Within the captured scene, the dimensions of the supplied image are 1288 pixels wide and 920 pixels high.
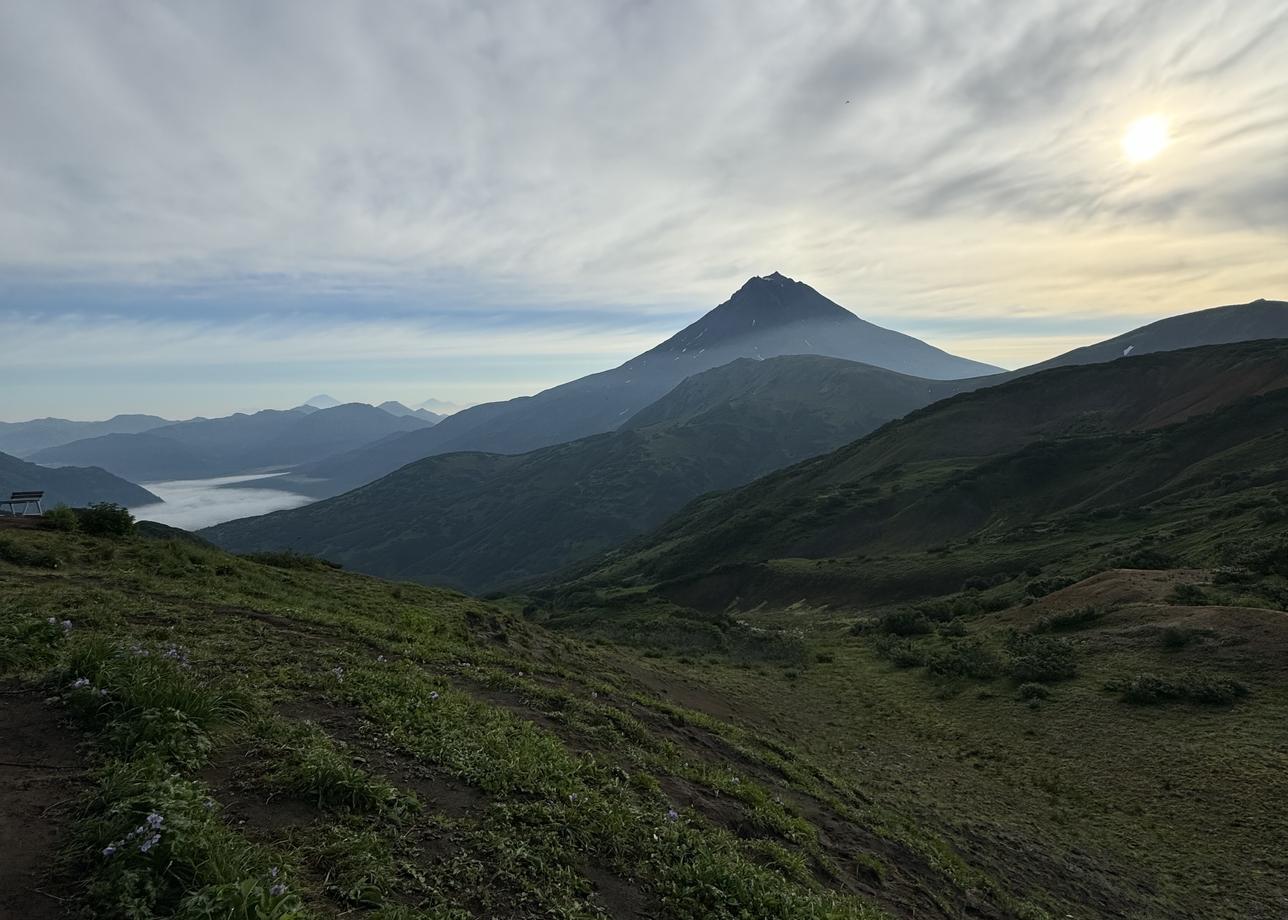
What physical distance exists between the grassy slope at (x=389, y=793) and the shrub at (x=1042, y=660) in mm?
15218

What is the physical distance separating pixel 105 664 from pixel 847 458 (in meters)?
161

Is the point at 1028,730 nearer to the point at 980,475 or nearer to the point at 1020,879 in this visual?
the point at 1020,879

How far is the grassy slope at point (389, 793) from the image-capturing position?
17.5ft

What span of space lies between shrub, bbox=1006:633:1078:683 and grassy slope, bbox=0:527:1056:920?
1522 cm

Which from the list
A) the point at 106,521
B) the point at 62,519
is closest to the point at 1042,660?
the point at 106,521

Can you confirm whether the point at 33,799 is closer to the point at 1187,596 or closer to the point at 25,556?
the point at 25,556

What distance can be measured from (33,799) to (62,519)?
23325mm

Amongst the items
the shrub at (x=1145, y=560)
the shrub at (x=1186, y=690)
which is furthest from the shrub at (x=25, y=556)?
the shrub at (x=1145, y=560)

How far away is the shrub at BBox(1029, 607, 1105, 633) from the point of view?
30.9m

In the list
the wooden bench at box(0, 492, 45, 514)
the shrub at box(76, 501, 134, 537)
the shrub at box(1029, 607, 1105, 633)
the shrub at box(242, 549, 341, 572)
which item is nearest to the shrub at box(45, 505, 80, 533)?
the shrub at box(76, 501, 134, 537)

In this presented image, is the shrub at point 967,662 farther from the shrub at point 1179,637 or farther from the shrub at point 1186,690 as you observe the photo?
the shrub at point 1179,637

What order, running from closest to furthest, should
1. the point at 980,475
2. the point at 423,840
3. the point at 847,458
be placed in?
the point at 423,840 < the point at 980,475 < the point at 847,458

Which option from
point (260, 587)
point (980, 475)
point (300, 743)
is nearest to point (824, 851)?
point (300, 743)

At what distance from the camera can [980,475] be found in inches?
4026
